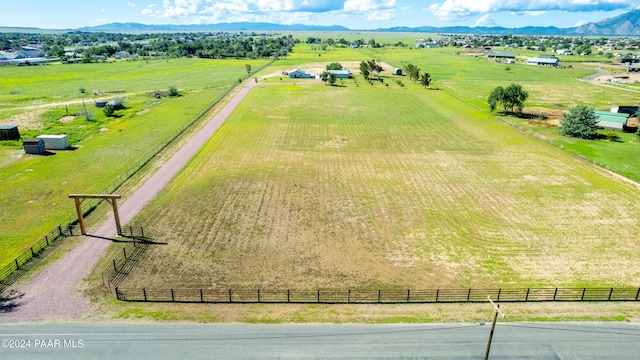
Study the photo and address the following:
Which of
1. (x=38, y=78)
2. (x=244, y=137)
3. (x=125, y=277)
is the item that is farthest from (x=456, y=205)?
(x=38, y=78)

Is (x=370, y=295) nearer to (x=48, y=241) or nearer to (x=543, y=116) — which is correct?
(x=48, y=241)

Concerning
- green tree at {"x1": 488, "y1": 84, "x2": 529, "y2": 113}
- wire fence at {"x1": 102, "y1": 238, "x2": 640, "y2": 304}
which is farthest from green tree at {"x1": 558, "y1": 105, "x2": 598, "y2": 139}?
wire fence at {"x1": 102, "y1": 238, "x2": 640, "y2": 304}

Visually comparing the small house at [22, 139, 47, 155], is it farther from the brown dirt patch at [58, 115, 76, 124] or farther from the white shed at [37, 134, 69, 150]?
the brown dirt patch at [58, 115, 76, 124]

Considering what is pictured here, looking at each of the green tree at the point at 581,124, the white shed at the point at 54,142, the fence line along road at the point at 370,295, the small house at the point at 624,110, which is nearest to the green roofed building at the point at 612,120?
the green tree at the point at 581,124

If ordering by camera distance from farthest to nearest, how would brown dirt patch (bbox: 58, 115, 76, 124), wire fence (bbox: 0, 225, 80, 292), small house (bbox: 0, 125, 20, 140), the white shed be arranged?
1. brown dirt patch (bbox: 58, 115, 76, 124)
2. small house (bbox: 0, 125, 20, 140)
3. the white shed
4. wire fence (bbox: 0, 225, 80, 292)

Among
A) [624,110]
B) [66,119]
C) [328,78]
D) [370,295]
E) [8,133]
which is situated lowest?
→ [370,295]

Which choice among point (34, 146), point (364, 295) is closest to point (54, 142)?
point (34, 146)
